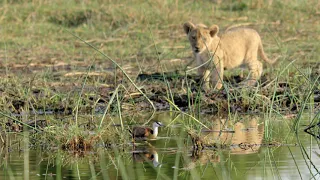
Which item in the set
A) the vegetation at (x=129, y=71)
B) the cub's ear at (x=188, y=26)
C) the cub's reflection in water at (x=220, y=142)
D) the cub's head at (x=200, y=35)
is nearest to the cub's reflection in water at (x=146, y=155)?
the vegetation at (x=129, y=71)

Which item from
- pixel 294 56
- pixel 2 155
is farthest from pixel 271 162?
pixel 294 56

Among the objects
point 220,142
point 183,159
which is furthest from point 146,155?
point 220,142

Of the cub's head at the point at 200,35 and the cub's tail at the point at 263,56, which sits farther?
the cub's tail at the point at 263,56

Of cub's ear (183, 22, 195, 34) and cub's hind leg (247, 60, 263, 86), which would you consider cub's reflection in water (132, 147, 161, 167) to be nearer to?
cub's hind leg (247, 60, 263, 86)

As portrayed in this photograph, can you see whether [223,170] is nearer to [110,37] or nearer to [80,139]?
[80,139]

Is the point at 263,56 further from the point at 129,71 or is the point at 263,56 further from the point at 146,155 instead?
the point at 146,155

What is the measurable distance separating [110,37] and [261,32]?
2327 millimetres

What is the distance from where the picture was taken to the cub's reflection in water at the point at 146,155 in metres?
7.07

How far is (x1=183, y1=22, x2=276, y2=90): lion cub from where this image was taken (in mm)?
10977

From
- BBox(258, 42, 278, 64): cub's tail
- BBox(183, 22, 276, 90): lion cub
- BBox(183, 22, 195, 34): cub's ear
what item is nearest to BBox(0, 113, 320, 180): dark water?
BBox(183, 22, 276, 90): lion cub

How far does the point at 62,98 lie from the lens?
32.5 feet

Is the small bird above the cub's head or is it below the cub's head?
below

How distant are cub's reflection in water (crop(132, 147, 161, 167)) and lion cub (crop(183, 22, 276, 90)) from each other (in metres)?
3.25

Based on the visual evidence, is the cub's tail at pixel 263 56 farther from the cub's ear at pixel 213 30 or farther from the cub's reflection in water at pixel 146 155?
the cub's reflection in water at pixel 146 155
